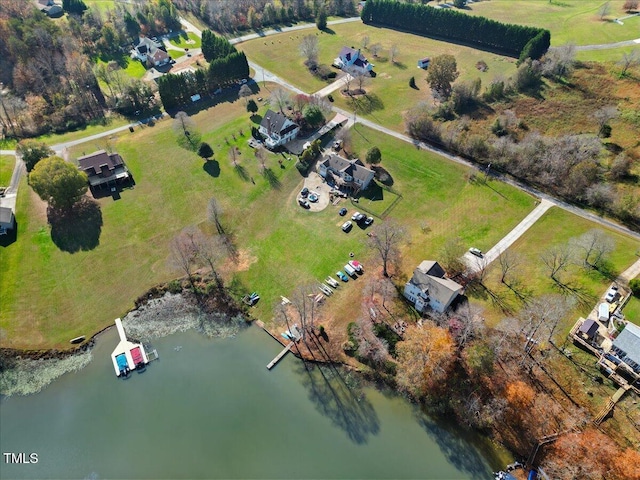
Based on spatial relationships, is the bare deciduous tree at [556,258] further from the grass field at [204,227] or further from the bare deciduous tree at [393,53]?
the bare deciduous tree at [393,53]

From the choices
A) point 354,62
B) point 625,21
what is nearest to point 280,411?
point 354,62

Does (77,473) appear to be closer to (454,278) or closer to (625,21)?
(454,278)

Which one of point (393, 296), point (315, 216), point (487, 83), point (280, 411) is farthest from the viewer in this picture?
point (487, 83)

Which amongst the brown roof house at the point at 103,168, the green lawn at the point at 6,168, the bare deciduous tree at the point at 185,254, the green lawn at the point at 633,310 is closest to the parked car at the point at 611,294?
the green lawn at the point at 633,310

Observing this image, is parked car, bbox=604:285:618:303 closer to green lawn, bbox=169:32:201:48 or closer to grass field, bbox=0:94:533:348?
grass field, bbox=0:94:533:348

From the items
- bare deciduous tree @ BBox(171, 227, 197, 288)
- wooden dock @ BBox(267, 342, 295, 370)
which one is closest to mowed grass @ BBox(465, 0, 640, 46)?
bare deciduous tree @ BBox(171, 227, 197, 288)

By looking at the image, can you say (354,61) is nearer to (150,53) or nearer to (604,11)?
(150,53)
